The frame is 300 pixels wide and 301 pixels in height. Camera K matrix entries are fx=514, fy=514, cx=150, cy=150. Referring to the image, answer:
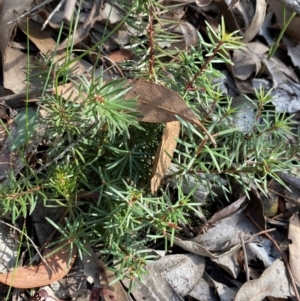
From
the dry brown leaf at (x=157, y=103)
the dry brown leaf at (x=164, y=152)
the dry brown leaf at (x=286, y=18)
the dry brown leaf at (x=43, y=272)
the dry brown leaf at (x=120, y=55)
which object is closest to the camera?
the dry brown leaf at (x=157, y=103)

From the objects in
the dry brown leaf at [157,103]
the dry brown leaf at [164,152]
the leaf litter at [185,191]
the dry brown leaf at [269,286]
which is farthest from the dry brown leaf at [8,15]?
the dry brown leaf at [269,286]

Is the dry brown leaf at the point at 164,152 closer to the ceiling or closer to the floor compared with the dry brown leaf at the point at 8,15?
closer to the floor

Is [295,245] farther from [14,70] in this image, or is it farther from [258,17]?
[14,70]

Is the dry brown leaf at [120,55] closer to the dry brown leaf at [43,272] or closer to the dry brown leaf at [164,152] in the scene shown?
the dry brown leaf at [164,152]

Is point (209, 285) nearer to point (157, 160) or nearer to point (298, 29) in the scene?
point (157, 160)

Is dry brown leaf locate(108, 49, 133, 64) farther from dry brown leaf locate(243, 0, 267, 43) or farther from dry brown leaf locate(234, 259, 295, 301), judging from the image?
dry brown leaf locate(234, 259, 295, 301)

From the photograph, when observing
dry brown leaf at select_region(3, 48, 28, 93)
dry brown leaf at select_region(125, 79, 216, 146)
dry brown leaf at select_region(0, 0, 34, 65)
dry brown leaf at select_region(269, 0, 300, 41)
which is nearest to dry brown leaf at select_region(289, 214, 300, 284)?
dry brown leaf at select_region(125, 79, 216, 146)

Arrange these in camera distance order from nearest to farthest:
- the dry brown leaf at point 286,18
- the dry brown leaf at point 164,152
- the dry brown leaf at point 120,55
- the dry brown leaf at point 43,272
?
1. the dry brown leaf at point 164,152
2. the dry brown leaf at point 43,272
3. the dry brown leaf at point 120,55
4. the dry brown leaf at point 286,18

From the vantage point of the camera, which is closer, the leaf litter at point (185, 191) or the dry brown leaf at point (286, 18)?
the leaf litter at point (185, 191)
